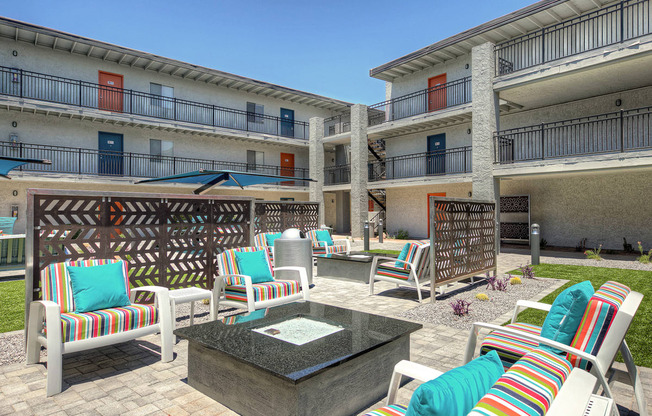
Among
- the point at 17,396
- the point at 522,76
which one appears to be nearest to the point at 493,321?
the point at 17,396

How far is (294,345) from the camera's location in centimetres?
348

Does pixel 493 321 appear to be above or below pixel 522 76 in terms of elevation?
below

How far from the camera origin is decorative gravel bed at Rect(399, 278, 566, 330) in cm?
591

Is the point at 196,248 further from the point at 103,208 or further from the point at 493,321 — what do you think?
the point at 493,321

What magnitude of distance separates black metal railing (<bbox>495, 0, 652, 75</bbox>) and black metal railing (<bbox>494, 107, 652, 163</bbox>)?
2.53 m

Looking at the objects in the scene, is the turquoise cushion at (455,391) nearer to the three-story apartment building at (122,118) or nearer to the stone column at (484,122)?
the stone column at (484,122)

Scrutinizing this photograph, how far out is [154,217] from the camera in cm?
598

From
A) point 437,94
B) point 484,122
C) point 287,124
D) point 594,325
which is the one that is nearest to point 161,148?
point 287,124

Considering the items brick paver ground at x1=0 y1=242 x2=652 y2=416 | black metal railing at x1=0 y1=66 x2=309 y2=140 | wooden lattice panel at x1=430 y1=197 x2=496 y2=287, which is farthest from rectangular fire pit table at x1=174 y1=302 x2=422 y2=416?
black metal railing at x1=0 y1=66 x2=309 y2=140

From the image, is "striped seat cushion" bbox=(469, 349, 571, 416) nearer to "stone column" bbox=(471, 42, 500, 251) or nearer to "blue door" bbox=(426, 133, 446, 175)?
"stone column" bbox=(471, 42, 500, 251)

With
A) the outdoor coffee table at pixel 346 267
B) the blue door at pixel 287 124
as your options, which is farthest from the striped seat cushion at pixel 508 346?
the blue door at pixel 287 124

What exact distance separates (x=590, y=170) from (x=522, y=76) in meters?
3.95

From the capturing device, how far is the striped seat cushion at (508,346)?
10.3 ft

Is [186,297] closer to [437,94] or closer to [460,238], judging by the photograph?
[460,238]
